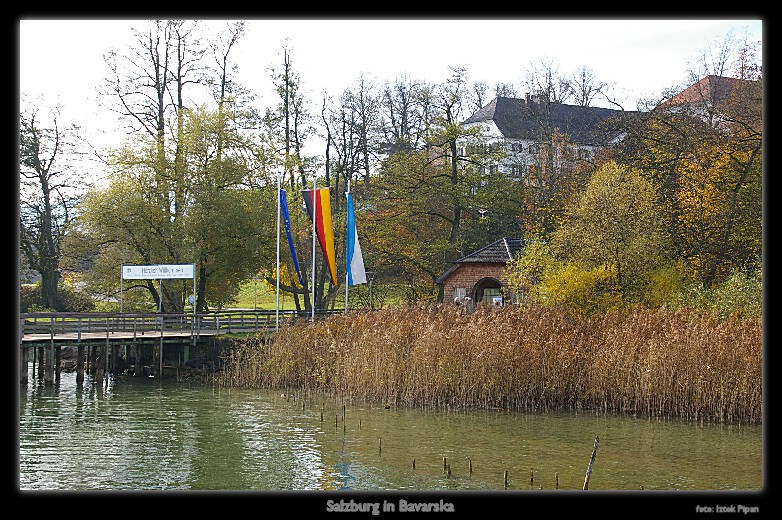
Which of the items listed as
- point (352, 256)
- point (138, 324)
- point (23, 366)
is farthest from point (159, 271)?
point (23, 366)

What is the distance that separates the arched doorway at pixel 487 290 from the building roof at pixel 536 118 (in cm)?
997

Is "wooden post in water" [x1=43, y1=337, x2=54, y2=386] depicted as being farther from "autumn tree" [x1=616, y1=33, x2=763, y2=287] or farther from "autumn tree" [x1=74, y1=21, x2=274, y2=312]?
"autumn tree" [x1=616, y1=33, x2=763, y2=287]

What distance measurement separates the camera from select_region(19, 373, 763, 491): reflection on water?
12.4 m

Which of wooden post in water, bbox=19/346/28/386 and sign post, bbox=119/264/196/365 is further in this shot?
sign post, bbox=119/264/196/365

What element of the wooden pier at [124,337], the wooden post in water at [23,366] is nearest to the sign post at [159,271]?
the wooden pier at [124,337]

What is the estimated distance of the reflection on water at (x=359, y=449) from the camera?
12.4 m

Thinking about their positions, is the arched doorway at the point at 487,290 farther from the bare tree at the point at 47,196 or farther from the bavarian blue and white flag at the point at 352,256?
the bare tree at the point at 47,196

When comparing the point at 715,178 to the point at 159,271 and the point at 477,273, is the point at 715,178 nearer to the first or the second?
the point at 477,273

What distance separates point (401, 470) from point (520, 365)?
6.19m

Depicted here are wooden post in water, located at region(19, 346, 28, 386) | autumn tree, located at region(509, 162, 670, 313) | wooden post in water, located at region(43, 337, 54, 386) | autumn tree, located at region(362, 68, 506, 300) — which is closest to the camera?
wooden post in water, located at region(19, 346, 28, 386)

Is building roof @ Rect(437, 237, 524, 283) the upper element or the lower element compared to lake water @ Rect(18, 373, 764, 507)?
upper

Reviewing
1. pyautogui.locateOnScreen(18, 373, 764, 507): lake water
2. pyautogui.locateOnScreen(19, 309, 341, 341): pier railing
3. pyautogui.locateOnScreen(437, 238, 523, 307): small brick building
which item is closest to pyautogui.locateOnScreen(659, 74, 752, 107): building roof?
pyautogui.locateOnScreen(437, 238, 523, 307): small brick building

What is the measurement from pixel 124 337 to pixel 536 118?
24.2m

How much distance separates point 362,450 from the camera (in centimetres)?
1466
